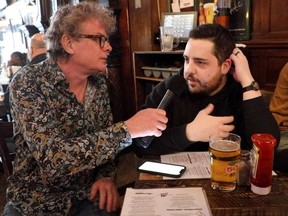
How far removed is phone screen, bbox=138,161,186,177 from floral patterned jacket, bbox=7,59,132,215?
4.3 inches

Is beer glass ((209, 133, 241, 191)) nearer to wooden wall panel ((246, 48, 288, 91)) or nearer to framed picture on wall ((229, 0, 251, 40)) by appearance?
wooden wall panel ((246, 48, 288, 91))

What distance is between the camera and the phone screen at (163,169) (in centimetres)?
94

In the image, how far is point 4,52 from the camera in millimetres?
7215

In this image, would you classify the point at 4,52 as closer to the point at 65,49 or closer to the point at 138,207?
the point at 65,49

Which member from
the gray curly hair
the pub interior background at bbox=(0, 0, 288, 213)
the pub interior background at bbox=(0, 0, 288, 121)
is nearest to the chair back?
the gray curly hair

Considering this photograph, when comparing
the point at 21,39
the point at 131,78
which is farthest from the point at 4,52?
the point at 131,78

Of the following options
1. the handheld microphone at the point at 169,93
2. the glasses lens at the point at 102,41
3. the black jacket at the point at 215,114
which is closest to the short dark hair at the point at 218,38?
the black jacket at the point at 215,114

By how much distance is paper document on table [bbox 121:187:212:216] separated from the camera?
2.37 ft

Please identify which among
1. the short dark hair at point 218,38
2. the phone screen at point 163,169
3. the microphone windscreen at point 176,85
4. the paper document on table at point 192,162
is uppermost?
the short dark hair at point 218,38

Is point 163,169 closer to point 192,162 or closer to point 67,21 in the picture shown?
point 192,162

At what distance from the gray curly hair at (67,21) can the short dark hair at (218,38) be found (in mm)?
452

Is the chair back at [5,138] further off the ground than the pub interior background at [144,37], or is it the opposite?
the pub interior background at [144,37]

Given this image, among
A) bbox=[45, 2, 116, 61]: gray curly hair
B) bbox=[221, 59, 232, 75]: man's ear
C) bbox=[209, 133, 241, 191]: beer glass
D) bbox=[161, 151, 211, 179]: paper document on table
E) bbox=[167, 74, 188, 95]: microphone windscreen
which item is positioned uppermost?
bbox=[45, 2, 116, 61]: gray curly hair

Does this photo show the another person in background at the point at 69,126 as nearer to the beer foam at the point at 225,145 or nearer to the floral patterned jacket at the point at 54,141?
the floral patterned jacket at the point at 54,141
